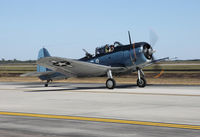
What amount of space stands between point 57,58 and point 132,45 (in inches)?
195

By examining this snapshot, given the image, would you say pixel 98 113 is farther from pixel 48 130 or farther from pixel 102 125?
A: pixel 48 130

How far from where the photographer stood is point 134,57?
23500 millimetres

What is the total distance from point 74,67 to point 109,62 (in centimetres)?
235

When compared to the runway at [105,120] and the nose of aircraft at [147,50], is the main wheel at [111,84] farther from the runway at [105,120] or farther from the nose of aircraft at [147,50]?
the runway at [105,120]

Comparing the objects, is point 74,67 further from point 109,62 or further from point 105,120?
point 105,120

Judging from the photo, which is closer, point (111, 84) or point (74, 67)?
point (111, 84)

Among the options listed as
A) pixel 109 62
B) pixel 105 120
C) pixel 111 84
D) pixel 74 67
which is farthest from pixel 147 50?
pixel 105 120

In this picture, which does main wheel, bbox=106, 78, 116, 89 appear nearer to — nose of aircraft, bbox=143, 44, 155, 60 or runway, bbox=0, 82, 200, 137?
nose of aircraft, bbox=143, 44, 155, 60

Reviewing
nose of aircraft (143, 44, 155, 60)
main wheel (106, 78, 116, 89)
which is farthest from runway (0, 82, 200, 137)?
nose of aircraft (143, 44, 155, 60)

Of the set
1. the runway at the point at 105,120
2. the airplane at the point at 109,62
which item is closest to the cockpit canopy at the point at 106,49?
the airplane at the point at 109,62

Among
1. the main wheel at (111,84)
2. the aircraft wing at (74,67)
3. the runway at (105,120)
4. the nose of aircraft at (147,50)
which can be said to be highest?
the nose of aircraft at (147,50)

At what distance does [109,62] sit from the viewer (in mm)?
24344

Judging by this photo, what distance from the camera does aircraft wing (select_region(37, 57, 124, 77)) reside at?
23297 mm

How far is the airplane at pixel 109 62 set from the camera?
23.4m
